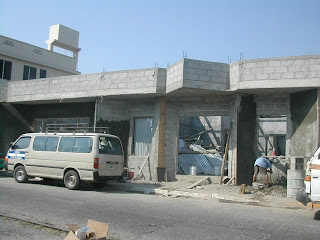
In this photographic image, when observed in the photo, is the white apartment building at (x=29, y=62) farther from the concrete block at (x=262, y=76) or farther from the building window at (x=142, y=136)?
the concrete block at (x=262, y=76)

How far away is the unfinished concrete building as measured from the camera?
1182 cm

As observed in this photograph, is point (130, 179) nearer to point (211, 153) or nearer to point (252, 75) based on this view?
point (211, 153)

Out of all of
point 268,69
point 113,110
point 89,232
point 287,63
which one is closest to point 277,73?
point 268,69

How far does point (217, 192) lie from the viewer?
11.2m

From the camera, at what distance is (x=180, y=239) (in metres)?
5.61

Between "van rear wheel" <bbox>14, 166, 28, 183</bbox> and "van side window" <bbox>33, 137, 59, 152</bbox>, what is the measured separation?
3.49 feet

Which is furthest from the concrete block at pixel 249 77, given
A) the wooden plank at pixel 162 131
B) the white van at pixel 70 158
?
the white van at pixel 70 158

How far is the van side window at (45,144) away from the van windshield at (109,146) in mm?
1881

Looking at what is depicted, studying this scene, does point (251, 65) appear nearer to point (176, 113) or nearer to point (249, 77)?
point (249, 77)

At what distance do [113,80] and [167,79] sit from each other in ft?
8.84

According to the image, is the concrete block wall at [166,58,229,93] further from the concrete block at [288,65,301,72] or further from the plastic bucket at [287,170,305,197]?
the plastic bucket at [287,170,305,197]

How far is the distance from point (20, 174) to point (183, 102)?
7.30 meters

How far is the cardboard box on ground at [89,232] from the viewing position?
4602mm

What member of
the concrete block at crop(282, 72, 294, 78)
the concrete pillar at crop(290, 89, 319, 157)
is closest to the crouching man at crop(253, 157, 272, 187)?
the concrete pillar at crop(290, 89, 319, 157)
